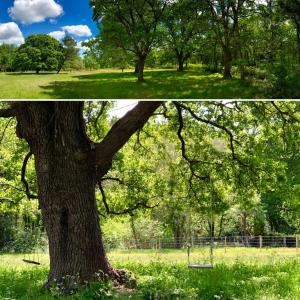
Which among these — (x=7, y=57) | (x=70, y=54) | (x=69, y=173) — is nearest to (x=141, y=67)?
(x=70, y=54)

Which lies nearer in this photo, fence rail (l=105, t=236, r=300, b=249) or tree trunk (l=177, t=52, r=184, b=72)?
tree trunk (l=177, t=52, r=184, b=72)

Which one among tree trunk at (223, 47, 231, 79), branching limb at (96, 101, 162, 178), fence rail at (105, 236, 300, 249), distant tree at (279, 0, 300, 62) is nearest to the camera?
distant tree at (279, 0, 300, 62)

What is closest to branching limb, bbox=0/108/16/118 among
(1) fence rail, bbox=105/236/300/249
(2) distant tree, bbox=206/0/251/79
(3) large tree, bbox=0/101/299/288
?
(3) large tree, bbox=0/101/299/288

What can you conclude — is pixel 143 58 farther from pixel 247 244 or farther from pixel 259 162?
pixel 247 244

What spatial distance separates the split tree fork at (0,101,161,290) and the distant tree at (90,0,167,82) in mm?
2589

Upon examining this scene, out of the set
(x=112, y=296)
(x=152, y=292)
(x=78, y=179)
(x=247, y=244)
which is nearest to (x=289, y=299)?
(x=152, y=292)

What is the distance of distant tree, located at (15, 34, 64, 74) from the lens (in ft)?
14.3

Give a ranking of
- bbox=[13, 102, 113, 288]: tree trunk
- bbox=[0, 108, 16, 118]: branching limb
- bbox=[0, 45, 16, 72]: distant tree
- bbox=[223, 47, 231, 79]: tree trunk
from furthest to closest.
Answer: bbox=[0, 108, 16, 118]: branching limb < bbox=[13, 102, 113, 288]: tree trunk < bbox=[223, 47, 231, 79]: tree trunk < bbox=[0, 45, 16, 72]: distant tree

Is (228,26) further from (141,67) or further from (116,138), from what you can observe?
(116,138)

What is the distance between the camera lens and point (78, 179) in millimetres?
7531

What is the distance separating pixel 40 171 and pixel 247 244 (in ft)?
79.8

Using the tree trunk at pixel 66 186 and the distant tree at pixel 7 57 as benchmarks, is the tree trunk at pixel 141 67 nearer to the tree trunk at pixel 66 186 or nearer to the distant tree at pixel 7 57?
the distant tree at pixel 7 57

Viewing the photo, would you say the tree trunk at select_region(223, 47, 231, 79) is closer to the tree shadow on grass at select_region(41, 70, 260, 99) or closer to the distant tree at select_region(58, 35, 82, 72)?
the tree shadow on grass at select_region(41, 70, 260, 99)

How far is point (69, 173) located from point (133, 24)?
11.0 feet
